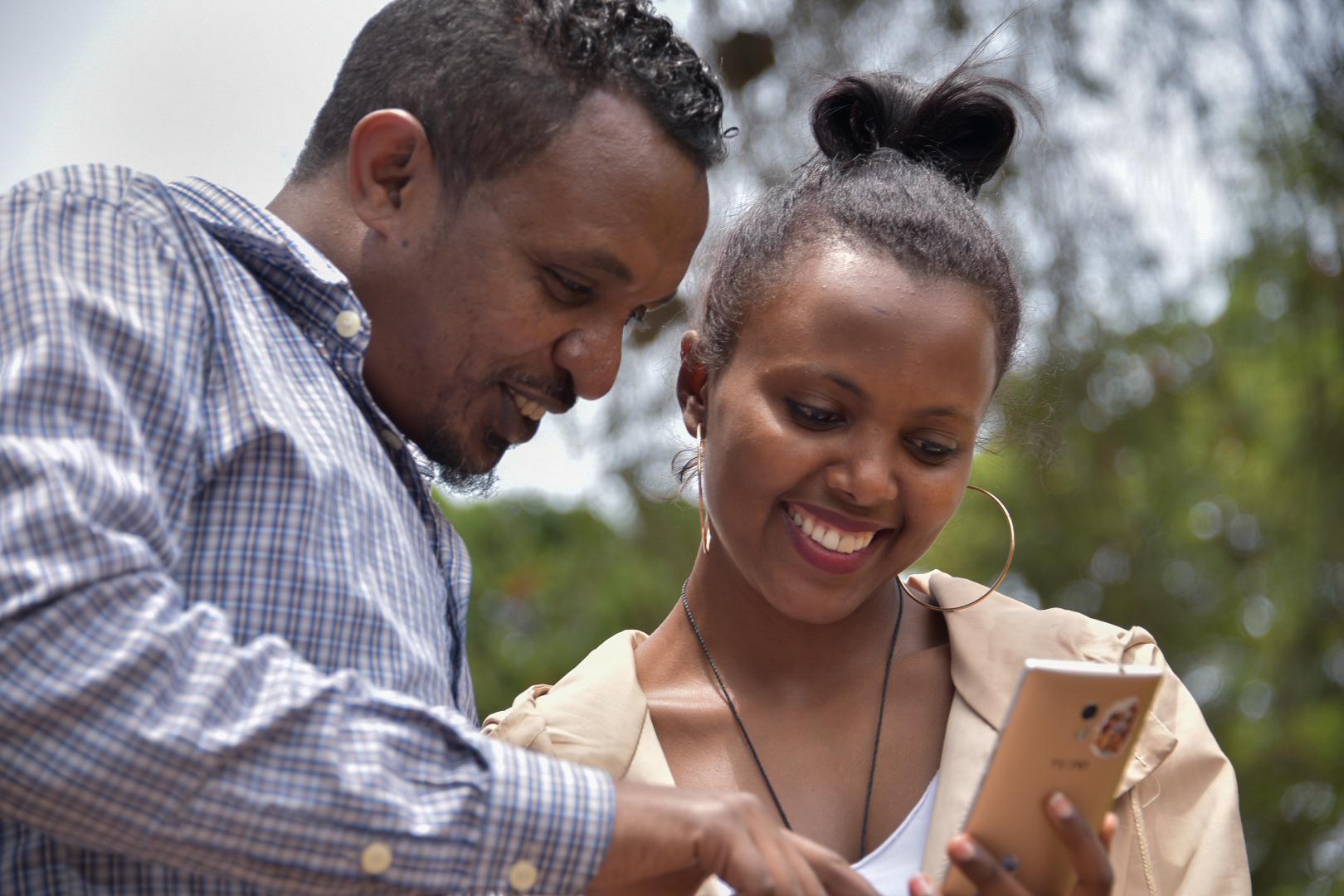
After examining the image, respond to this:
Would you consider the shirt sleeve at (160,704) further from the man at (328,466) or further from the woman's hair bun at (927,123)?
the woman's hair bun at (927,123)

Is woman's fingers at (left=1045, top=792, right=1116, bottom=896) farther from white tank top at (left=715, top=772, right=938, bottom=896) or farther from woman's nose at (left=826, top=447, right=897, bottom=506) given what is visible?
woman's nose at (left=826, top=447, right=897, bottom=506)

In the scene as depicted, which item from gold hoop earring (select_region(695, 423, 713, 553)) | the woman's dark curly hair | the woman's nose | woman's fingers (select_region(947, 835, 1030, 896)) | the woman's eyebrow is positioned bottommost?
woman's fingers (select_region(947, 835, 1030, 896))

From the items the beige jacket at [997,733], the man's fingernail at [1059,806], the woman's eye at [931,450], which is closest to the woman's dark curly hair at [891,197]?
the woman's eye at [931,450]

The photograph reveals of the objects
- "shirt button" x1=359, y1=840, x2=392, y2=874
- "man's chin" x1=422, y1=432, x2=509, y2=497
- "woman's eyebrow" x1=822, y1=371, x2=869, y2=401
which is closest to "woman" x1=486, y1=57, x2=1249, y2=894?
"woman's eyebrow" x1=822, y1=371, x2=869, y2=401

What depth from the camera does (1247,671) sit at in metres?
5.98

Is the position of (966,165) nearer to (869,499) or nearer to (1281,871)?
(869,499)

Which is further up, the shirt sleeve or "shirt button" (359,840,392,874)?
the shirt sleeve

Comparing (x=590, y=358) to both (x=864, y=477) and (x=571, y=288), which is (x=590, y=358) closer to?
(x=571, y=288)

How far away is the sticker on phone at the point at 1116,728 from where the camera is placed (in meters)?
1.77

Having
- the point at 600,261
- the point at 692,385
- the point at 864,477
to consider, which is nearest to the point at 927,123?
the point at 692,385

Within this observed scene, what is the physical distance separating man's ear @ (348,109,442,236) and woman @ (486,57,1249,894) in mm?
646

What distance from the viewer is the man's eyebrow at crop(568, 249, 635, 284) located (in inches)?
82.8

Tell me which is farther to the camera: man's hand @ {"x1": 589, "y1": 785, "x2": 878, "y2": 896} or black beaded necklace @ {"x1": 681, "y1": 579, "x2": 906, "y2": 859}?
black beaded necklace @ {"x1": 681, "y1": 579, "x2": 906, "y2": 859}

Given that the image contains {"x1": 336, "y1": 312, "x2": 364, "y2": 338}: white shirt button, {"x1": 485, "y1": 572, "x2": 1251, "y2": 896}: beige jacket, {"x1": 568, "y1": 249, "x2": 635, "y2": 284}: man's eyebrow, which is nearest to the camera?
{"x1": 336, "y1": 312, "x2": 364, "y2": 338}: white shirt button
